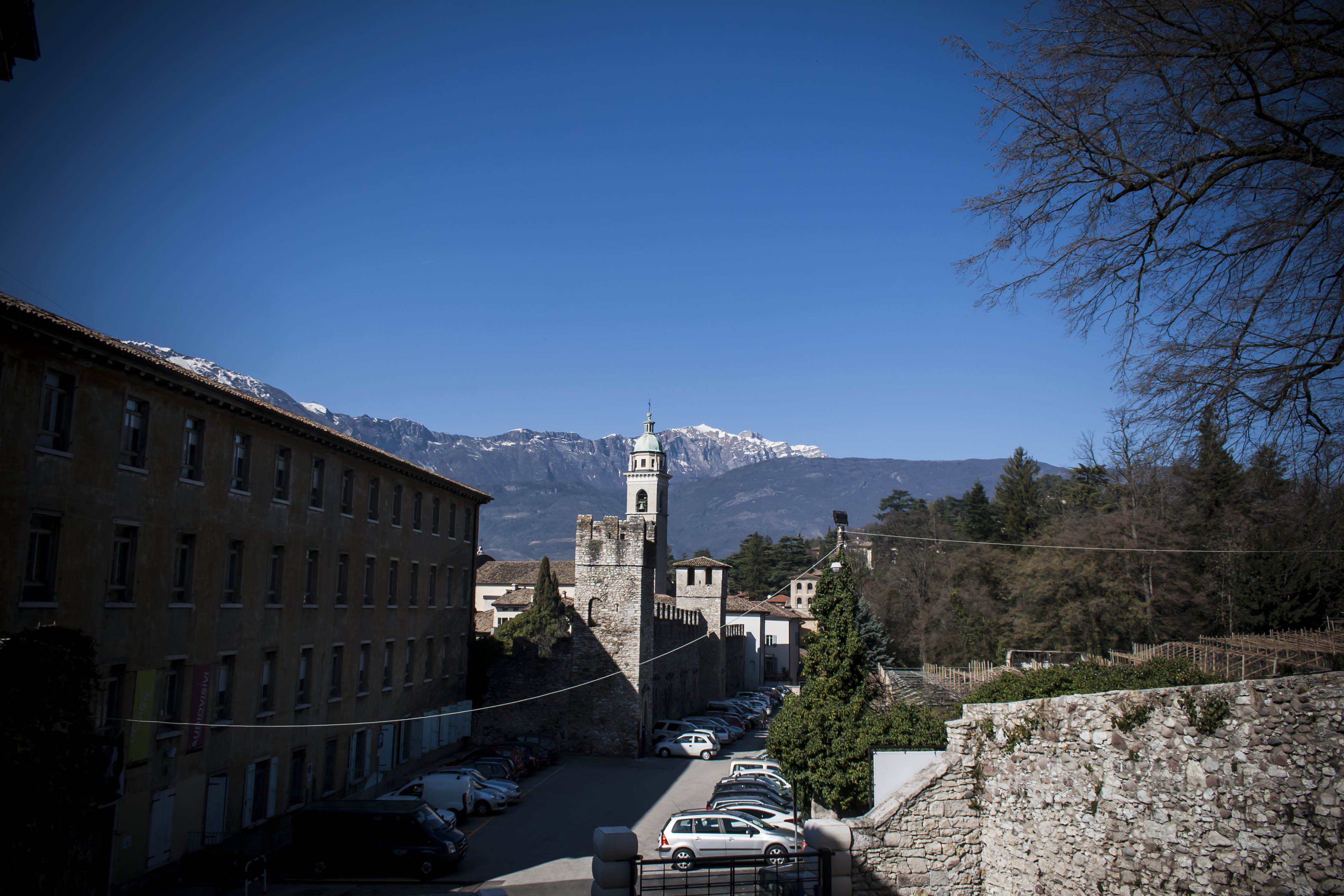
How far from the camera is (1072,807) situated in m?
14.8

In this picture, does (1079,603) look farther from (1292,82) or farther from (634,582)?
(1292,82)

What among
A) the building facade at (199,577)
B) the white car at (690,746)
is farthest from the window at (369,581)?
the white car at (690,746)

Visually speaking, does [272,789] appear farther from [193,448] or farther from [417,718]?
[193,448]

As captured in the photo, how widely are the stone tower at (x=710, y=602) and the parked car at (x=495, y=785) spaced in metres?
31.3

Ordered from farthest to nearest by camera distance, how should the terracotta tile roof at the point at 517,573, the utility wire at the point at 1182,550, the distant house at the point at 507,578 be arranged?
1. the terracotta tile roof at the point at 517,573
2. the distant house at the point at 507,578
3. the utility wire at the point at 1182,550

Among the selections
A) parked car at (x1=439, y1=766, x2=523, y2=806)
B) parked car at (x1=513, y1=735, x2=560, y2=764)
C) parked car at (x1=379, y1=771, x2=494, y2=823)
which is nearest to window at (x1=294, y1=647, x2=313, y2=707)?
parked car at (x1=379, y1=771, x2=494, y2=823)

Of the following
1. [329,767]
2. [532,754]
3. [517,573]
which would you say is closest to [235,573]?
[329,767]

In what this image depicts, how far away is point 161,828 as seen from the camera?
1959cm

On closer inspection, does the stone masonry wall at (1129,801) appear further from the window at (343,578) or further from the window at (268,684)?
the window at (343,578)

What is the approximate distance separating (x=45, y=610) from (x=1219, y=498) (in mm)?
21361

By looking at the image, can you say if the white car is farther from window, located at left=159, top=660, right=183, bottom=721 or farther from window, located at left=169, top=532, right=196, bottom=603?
window, located at left=169, top=532, right=196, bottom=603

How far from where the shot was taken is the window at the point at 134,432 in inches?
757

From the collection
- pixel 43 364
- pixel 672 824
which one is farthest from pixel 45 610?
pixel 672 824

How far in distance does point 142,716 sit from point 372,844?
252 inches
